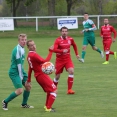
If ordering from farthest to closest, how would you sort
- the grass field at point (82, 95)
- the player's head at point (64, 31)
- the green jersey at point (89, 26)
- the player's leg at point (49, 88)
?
the green jersey at point (89, 26) < the player's head at point (64, 31) < the grass field at point (82, 95) < the player's leg at point (49, 88)

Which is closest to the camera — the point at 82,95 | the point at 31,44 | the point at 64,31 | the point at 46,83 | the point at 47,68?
the point at 47,68

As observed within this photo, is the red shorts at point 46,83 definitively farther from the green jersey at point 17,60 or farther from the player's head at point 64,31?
the player's head at point 64,31

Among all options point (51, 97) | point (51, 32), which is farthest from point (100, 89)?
point (51, 32)

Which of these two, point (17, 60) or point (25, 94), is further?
point (25, 94)

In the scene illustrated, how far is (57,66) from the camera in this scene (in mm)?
12828

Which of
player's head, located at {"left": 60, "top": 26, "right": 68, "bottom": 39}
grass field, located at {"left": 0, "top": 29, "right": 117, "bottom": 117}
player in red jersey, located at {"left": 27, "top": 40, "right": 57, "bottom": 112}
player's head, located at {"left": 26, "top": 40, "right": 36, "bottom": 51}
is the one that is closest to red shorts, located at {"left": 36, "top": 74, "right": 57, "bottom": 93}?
player in red jersey, located at {"left": 27, "top": 40, "right": 57, "bottom": 112}

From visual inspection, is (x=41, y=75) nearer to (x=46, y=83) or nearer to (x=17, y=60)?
(x=46, y=83)

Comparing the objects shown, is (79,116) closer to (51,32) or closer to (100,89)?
(100,89)

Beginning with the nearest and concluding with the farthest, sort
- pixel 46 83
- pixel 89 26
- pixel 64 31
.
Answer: pixel 46 83 → pixel 64 31 → pixel 89 26

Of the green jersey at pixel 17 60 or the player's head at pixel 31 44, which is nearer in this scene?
the player's head at pixel 31 44

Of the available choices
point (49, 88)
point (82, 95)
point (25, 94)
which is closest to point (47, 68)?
point (49, 88)

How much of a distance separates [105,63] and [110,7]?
77280 millimetres

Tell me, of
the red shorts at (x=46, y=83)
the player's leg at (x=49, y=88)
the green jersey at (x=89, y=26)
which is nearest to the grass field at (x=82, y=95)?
the player's leg at (x=49, y=88)

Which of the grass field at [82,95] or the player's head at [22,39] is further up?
the player's head at [22,39]
